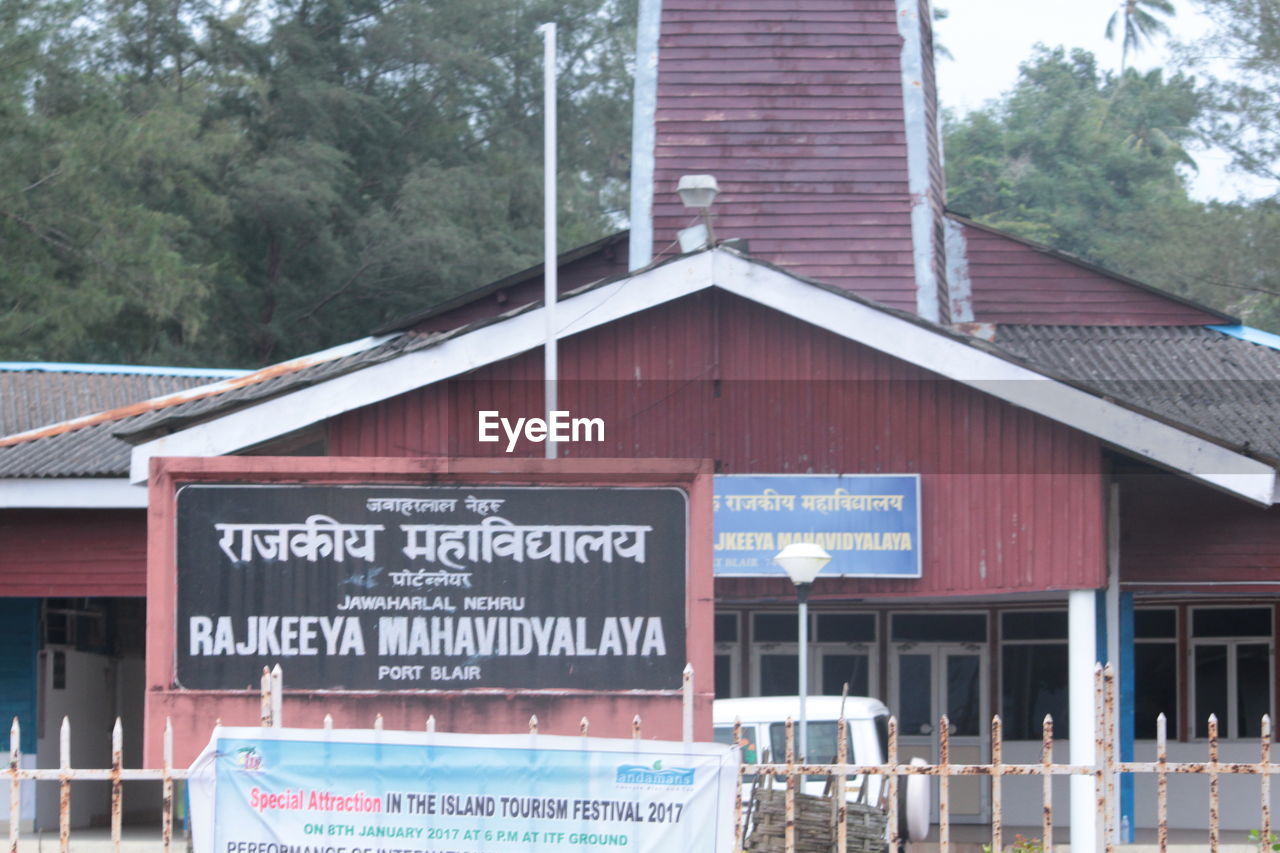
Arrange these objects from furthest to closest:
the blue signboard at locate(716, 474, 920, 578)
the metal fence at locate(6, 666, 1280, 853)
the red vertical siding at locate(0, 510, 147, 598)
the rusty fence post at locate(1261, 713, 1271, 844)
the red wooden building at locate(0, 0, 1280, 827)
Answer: the red vertical siding at locate(0, 510, 147, 598) < the blue signboard at locate(716, 474, 920, 578) < the red wooden building at locate(0, 0, 1280, 827) < the rusty fence post at locate(1261, 713, 1271, 844) < the metal fence at locate(6, 666, 1280, 853)

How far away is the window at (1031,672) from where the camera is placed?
19172mm

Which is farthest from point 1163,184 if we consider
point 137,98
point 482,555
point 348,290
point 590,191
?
point 482,555

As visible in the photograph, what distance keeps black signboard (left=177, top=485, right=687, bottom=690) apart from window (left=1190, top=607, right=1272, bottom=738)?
40.2ft

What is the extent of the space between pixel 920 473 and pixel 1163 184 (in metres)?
46.4

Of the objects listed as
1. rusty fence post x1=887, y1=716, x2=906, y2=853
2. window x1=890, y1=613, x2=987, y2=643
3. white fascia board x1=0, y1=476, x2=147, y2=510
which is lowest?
rusty fence post x1=887, y1=716, x2=906, y2=853

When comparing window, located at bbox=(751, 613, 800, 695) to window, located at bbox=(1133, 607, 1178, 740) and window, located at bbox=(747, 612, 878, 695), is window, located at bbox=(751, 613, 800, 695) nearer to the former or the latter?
window, located at bbox=(747, 612, 878, 695)

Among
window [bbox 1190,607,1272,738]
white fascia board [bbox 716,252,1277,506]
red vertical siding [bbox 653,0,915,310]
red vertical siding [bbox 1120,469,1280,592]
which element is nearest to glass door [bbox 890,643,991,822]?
window [bbox 1190,607,1272,738]

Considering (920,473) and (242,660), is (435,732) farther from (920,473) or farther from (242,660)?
(920,473)

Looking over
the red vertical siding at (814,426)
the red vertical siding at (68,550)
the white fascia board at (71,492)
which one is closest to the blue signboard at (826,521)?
the red vertical siding at (814,426)

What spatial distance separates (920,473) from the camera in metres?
12.7

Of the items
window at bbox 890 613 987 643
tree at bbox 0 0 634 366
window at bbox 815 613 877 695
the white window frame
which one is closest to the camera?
the white window frame

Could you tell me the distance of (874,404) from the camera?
1269 cm

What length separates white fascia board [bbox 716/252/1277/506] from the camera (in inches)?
466

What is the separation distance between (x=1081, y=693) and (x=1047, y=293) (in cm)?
766
